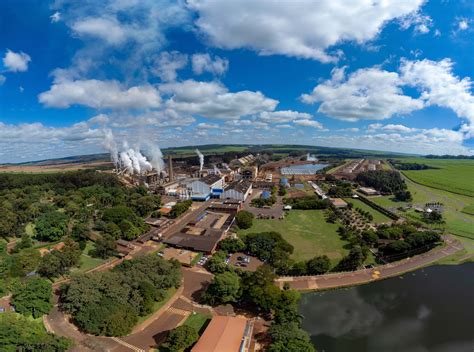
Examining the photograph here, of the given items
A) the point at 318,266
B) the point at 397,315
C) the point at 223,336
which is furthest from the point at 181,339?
the point at 397,315

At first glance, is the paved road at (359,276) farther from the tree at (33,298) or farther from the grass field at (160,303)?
the tree at (33,298)

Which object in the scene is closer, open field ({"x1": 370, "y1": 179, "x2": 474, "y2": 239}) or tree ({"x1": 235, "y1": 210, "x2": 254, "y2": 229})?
tree ({"x1": 235, "y1": 210, "x2": 254, "y2": 229})

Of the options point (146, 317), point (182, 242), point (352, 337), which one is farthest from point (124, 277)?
point (352, 337)

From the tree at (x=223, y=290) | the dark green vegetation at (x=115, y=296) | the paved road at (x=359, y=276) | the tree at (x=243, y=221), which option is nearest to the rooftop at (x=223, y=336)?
the tree at (x=223, y=290)

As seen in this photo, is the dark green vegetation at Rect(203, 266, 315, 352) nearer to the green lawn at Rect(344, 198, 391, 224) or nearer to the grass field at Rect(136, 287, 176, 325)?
the grass field at Rect(136, 287, 176, 325)


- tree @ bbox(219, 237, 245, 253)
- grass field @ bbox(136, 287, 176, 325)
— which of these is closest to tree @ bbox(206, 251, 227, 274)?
tree @ bbox(219, 237, 245, 253)
